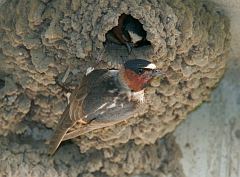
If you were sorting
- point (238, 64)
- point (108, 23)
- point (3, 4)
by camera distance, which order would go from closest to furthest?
point (108, 23) < point (3, 4) < point (238, 64)

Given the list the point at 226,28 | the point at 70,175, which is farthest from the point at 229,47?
the point at 70,175

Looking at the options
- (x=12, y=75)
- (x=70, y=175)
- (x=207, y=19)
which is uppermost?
(x=207, y=19)

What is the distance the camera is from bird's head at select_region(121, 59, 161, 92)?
19.3 ft

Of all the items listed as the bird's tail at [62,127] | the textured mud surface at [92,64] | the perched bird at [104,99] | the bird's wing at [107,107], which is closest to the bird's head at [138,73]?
the perched bird at [104,99]

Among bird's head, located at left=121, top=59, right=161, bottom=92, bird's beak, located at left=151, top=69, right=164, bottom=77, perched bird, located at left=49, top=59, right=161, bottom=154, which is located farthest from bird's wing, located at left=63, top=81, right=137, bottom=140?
bird's beak, located at left=151, top=69, right=164, bottom=77

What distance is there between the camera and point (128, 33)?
20.8 ft

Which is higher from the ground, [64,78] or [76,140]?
[64,78]

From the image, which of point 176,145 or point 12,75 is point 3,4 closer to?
point 12,75

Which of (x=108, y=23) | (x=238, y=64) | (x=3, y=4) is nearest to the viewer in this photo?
(x=108, y=23)

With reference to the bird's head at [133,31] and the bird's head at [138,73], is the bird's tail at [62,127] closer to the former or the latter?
the bird's head at [138,73]

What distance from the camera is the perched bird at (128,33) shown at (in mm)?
6312

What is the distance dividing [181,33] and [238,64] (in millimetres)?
781

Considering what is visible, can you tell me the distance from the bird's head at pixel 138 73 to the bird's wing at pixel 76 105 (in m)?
0.18

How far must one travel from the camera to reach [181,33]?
6.29m
